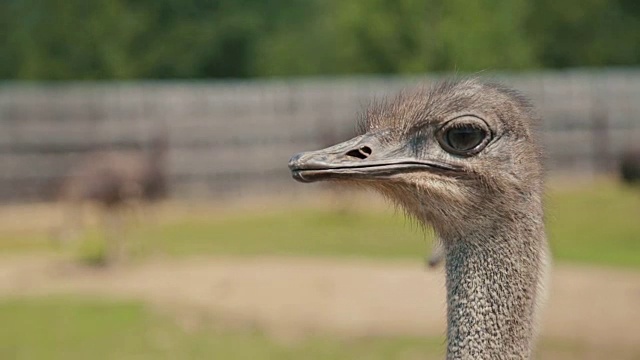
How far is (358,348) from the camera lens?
7449mm

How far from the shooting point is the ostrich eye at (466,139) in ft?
8.91

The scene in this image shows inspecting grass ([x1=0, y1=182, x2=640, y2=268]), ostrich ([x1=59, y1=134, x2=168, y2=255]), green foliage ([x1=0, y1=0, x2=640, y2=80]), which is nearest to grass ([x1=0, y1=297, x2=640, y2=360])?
grass ([x1=0, y1=182, x2=640, y2=268])

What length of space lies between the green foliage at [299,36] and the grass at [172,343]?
37.9 ft

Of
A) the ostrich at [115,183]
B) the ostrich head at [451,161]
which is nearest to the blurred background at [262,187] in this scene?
the ostrich at [115,183]

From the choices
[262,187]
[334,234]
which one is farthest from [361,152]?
[262,187]

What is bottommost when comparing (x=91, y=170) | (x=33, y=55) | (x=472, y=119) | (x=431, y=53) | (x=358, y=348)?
(x=358, y=348)

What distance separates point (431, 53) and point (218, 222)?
19.6 ft

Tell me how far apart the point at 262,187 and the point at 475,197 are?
1491cm

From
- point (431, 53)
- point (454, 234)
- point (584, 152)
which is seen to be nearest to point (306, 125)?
point (431, 53)

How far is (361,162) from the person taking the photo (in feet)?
9.01

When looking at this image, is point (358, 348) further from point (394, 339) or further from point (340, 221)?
point (340, 221)

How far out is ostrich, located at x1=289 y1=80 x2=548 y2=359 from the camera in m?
2.68

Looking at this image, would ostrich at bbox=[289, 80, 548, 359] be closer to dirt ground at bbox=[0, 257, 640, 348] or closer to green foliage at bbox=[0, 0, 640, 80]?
dirt ground at bbox=[0, 257, 640, 348]

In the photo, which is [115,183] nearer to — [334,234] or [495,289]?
[334,234]
